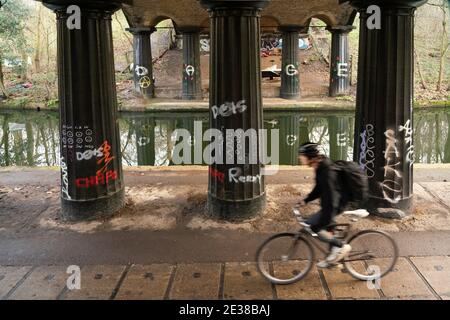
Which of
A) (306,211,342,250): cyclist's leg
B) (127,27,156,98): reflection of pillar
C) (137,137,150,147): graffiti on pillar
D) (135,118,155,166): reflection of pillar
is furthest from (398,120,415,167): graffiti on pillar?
(127,27,156,98): reflection of pillar

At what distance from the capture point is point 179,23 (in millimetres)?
22672

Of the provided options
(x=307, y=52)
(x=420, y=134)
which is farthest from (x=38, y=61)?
(x=420, y=134)

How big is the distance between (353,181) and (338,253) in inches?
33.4

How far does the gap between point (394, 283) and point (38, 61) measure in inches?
1137

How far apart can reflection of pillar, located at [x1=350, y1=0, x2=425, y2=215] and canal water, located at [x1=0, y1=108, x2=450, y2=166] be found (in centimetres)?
534

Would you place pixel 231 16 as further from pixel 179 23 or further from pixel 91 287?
pixel 179 23

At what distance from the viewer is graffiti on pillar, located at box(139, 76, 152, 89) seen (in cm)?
2453

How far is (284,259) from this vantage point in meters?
5.33

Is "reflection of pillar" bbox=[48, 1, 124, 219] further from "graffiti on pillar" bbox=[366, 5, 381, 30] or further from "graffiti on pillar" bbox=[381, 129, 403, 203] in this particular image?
"graffiti on pillar" bbox=[381, 129, 403, 203]

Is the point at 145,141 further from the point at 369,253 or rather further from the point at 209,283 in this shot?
the point at 369,253

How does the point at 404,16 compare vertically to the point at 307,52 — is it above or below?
below

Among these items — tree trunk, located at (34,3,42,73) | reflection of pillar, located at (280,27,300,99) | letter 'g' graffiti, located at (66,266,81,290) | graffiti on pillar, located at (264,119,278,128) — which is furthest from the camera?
tree trunk, located at (34,3,42,73)

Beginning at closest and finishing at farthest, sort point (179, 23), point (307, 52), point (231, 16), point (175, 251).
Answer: point (175, 251) < point (231, 16) < point (179, 23) < point (307, 52)

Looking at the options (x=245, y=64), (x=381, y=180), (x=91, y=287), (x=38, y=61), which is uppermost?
(x=38, y=61)
